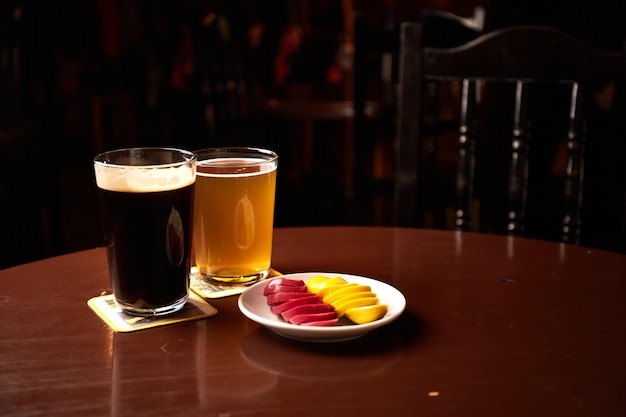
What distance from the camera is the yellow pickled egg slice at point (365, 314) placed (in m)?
0.79

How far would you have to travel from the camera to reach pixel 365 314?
791mm

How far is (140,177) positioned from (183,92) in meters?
3.44

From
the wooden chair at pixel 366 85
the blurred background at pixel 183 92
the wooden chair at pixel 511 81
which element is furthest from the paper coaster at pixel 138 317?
the blurred background at pixel 183 92

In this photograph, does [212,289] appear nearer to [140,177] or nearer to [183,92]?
[140,177]

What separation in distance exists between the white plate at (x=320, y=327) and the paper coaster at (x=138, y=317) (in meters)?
0.05

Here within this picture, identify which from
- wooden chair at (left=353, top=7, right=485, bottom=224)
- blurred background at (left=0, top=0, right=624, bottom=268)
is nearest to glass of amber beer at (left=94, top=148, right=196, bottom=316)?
wooden chair at (left=353, top=7, right=485, bottom=224)

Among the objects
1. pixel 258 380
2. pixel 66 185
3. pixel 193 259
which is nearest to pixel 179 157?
pixel 193 259

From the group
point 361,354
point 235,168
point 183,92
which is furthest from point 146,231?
point 183,92

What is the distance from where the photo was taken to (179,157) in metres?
0.90

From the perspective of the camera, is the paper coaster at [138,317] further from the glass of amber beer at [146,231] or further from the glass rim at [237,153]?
the glass rim at [237,153]

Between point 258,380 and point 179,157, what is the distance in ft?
1.00

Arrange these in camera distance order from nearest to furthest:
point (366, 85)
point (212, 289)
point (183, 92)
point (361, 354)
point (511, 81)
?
point (361, 354) → point (212, 289) → point (511, 81) → point (366, 85) → point (183, 92)

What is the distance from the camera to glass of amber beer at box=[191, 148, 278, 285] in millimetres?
946

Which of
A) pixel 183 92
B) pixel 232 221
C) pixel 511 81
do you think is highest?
pixel 511 81
